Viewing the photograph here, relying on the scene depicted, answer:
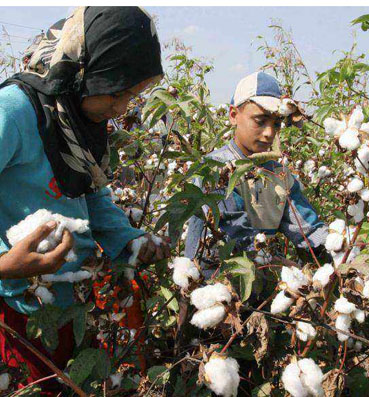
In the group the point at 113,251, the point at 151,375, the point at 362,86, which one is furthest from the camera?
the point at 362,86

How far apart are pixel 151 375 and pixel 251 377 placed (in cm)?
46

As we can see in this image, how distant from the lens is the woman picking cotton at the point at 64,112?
1.29m

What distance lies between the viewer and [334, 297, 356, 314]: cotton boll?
3.50 ft

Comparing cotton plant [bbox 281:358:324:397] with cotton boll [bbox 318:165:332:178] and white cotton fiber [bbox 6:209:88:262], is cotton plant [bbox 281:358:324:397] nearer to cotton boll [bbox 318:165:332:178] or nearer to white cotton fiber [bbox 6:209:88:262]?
white cotton fiber [bbox 6:209:88:262]

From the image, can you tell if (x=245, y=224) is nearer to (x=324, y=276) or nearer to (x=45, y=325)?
(x=324, y=276)

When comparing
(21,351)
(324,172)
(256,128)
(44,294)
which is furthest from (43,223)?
(324,172)

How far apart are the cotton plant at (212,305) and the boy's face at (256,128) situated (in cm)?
119

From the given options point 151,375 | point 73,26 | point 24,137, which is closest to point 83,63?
point 73,26

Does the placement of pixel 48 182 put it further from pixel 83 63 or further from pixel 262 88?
pixel 262 88

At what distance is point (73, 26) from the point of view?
132cm

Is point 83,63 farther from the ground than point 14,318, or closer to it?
farther from the ground

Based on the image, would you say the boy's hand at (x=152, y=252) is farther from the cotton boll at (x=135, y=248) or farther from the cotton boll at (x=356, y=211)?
the cotton boll at (x=356, y=211)

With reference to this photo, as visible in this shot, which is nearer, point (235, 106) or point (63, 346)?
point (63, 346)

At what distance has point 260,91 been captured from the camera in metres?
2.14
